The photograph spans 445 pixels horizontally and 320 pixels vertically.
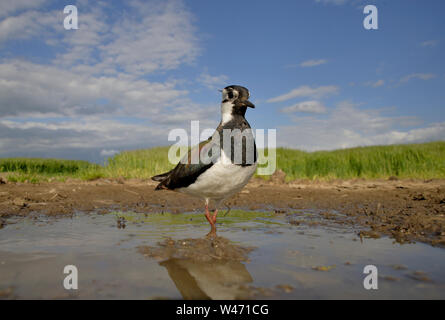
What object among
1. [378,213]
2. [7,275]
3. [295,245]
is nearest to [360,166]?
[378,213]

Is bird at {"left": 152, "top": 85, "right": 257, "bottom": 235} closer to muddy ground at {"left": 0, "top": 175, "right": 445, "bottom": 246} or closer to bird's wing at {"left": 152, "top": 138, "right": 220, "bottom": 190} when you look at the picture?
bird's wing at {"left": 152, "top": 138, "right": 220, "bottom": 190}

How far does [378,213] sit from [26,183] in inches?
413

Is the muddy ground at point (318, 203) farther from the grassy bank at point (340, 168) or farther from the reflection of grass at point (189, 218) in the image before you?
the grassy bank at point (340, 168)

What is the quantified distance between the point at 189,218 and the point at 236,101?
2582mm

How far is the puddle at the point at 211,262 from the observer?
284 cm

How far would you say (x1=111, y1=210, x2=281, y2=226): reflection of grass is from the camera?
5.91 meters

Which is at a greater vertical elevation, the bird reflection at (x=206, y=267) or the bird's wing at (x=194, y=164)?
the bird's wing at (x=194, y=164)

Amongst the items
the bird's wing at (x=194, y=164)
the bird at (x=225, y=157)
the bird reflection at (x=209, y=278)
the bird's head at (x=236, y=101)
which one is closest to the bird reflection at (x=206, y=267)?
the bird reflection at (x=209, y=278)

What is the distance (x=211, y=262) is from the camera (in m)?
3.64

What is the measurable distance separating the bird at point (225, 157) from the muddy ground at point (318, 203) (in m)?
1.69

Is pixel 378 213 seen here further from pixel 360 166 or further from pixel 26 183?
pixel 26 183

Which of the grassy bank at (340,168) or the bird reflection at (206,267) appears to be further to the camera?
the grassy bank at (340,168)
